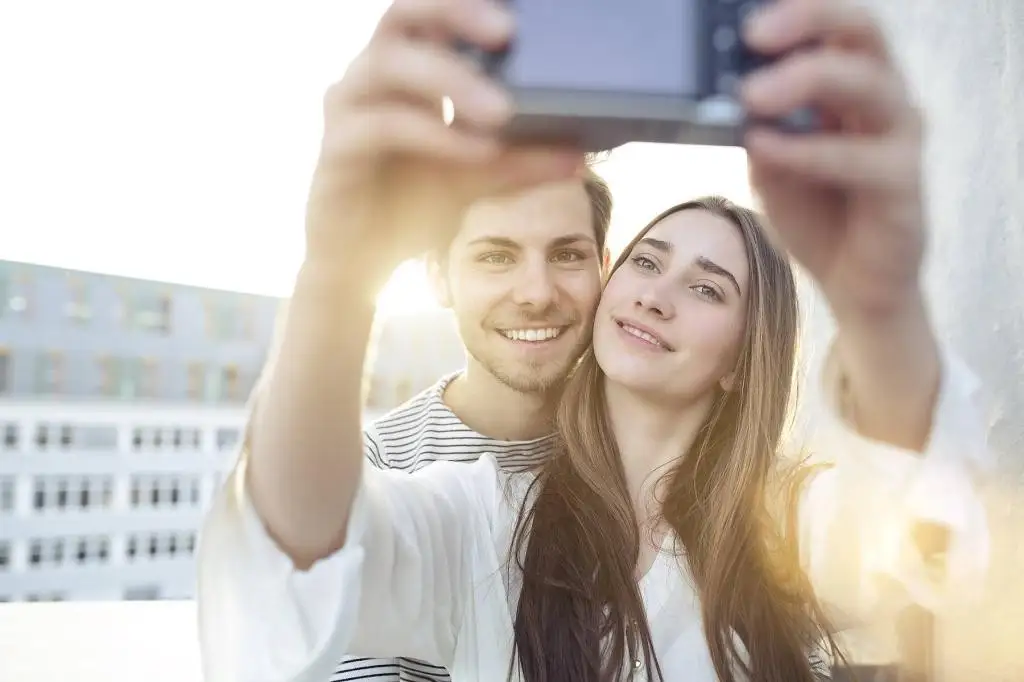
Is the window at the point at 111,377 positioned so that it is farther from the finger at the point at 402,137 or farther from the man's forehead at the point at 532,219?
the finger at the point at 402,137

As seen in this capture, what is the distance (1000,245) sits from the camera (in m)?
0.84

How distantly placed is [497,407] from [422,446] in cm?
7

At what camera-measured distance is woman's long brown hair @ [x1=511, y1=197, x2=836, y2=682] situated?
58 cm

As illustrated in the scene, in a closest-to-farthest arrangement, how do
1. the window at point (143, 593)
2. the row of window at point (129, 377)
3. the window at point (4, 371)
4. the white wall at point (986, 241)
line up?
the white wall at point (986, 241), the row of window at point (129, 377), the window at point (4, 371), the window at point (143, 593)

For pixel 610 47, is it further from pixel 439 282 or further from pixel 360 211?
pixel 439 282

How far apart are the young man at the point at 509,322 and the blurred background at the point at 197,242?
0.15 ft

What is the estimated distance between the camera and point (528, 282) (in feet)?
2.03

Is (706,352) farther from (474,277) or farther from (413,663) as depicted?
(413,663)

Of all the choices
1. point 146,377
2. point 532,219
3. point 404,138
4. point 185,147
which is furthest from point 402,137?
point 146,377

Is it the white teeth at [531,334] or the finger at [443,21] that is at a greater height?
the finger at [443,21]

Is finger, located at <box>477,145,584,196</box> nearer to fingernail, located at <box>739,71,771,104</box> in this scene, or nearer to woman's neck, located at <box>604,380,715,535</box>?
fingernail, located at <box>739,71,771,104</box>

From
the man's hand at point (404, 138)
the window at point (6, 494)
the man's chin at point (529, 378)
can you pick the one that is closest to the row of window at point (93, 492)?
the window at point (6, 494)

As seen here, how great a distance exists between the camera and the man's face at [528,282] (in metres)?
0.62

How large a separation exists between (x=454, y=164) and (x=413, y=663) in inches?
17.0
